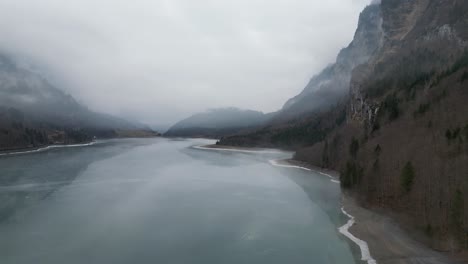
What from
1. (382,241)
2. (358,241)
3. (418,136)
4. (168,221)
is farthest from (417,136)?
(168,221)

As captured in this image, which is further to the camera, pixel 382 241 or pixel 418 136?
pixel 418 136

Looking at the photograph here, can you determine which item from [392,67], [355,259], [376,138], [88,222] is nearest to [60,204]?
[88,222]

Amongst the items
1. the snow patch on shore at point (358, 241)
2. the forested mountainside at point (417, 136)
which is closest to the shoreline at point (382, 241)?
the snow patch on shore at point (358, 241)

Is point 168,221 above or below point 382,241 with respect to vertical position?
below

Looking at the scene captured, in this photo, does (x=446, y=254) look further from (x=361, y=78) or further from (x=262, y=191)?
(x=361, y=78)

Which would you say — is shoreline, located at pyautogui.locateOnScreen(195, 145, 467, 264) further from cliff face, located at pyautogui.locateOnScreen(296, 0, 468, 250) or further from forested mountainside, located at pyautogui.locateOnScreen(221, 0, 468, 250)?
cliff face, located at pyautogui.locateOnScreen(296, 0, 468, 250)

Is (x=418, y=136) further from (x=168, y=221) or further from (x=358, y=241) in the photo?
(x=168, y=221)

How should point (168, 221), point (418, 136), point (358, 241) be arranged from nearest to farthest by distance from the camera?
point (358, 241) < point (168, 221) < point (418, 136)

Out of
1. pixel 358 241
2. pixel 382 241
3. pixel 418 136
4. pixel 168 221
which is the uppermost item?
pixel 418 136
